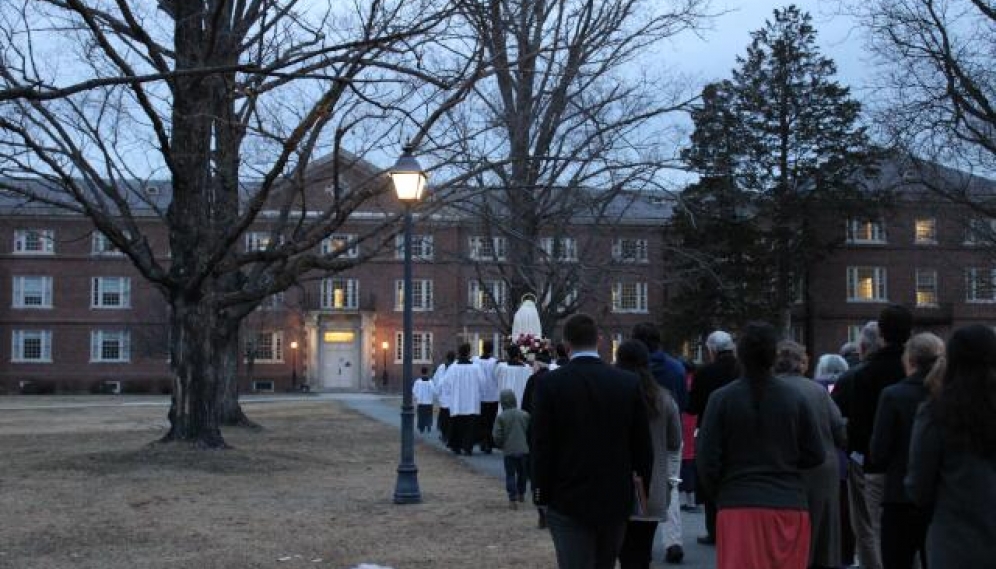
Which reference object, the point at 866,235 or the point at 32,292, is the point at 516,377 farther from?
the point at 32,292

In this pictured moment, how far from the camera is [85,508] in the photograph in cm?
1228

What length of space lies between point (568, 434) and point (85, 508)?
8689 mm

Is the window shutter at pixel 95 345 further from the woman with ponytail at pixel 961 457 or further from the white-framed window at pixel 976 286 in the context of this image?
the woman with ponytail at pixel 961 457

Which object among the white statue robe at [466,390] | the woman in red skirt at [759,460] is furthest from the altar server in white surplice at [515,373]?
the woman in red skirt at [759,460]

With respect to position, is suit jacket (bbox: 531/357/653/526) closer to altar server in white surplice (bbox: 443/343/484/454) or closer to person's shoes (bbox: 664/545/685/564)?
person's shoes (bbox: 664/545/685/564)

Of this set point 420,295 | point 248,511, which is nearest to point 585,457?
point 248,511

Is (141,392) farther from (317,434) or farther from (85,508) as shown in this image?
(85,508)

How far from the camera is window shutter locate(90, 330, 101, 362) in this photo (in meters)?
60.5

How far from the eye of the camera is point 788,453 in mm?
5605

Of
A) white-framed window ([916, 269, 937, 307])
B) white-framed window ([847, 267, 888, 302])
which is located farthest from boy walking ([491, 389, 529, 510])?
white-framed window ([916, 269, 937, 307])

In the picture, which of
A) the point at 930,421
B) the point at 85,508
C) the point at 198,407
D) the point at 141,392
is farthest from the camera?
the point at 141,392

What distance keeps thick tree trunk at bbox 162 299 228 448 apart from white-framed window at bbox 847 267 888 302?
4824 cm

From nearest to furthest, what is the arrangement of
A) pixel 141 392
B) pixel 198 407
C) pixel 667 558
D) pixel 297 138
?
1. pixel 667 558
2. pixel 297 138
3. pixel 198 407
4. pixel 141 392

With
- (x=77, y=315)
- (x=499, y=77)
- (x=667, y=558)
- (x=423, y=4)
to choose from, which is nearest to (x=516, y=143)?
(x=499, y=77)
